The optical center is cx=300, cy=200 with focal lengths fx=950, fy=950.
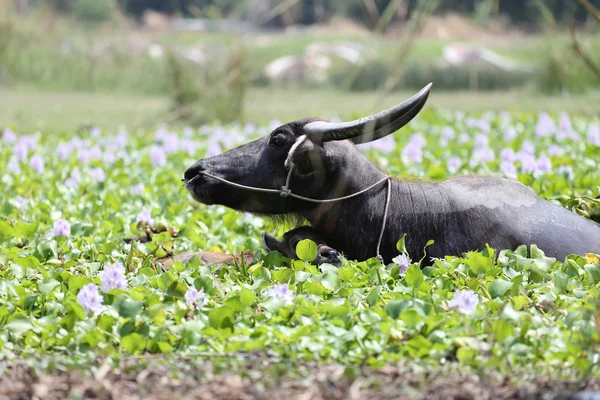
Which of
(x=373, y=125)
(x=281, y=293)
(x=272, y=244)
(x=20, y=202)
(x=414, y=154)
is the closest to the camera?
(x=281, y=293)

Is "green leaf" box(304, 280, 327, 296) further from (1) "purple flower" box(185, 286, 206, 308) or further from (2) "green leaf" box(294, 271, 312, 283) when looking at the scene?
(1) "purple flower" box(185, 286, 206, 308)

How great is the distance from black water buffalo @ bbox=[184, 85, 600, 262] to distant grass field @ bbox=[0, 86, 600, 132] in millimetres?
7603

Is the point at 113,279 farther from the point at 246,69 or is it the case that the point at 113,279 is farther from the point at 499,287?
the point at 246,69

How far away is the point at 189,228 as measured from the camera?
5.74m

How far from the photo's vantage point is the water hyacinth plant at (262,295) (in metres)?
3.36

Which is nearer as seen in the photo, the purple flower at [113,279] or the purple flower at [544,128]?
the purple flower at [113,279]

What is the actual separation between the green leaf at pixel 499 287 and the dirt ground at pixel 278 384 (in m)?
0.86

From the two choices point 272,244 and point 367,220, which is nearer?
point 367,220

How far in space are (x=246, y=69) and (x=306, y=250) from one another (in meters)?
9.14

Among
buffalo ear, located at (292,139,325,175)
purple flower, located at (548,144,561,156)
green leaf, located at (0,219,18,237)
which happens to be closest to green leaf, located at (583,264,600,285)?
buffalo ear, located at (292,139,325,175)

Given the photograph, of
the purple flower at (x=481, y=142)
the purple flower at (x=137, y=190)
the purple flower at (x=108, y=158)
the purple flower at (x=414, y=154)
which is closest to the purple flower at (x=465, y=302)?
the purple flower at (x=137, y=190)

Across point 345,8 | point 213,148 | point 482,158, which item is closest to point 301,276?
point 482,158

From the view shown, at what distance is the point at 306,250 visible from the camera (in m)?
4.48

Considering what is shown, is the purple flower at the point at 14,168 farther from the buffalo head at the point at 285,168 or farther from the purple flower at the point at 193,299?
the purple flower at the point at 193,299
